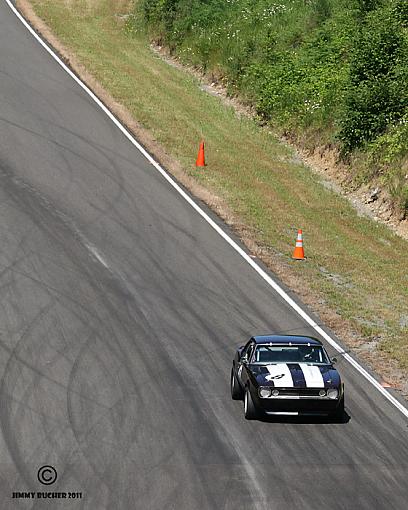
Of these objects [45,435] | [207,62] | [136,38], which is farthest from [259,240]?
[136,38]

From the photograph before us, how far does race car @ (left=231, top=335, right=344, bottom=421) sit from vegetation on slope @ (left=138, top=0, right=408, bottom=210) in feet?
49.1

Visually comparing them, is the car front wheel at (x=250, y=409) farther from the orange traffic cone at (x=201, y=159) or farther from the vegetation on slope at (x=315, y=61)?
the orange traffic cone at (x=201, y=159)

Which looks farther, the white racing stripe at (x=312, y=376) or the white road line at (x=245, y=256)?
the white road line at (x=245, y=256)

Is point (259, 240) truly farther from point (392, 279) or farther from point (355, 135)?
point (355, 135)

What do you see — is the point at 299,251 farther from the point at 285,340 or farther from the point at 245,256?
the point at 285,340

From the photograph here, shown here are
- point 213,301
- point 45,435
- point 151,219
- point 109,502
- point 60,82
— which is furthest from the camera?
point 60,82

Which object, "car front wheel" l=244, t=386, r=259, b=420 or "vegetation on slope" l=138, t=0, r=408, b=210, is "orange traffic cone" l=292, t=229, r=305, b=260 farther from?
"car front wheel" l=244, t=386, r=259, b=420

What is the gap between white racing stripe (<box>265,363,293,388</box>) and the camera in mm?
16875

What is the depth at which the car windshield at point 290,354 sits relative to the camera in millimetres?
17984

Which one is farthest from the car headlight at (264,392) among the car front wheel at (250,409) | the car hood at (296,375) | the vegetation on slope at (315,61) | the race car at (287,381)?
the vegetation on slope at (315,61)

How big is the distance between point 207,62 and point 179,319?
86.0 ft

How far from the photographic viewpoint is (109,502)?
1395cm

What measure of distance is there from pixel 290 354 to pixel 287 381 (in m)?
A: 1.26

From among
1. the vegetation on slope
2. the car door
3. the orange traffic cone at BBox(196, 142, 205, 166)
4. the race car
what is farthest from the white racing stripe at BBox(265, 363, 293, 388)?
the orange traffic cone at BBox(196, 142, 205, 166)
